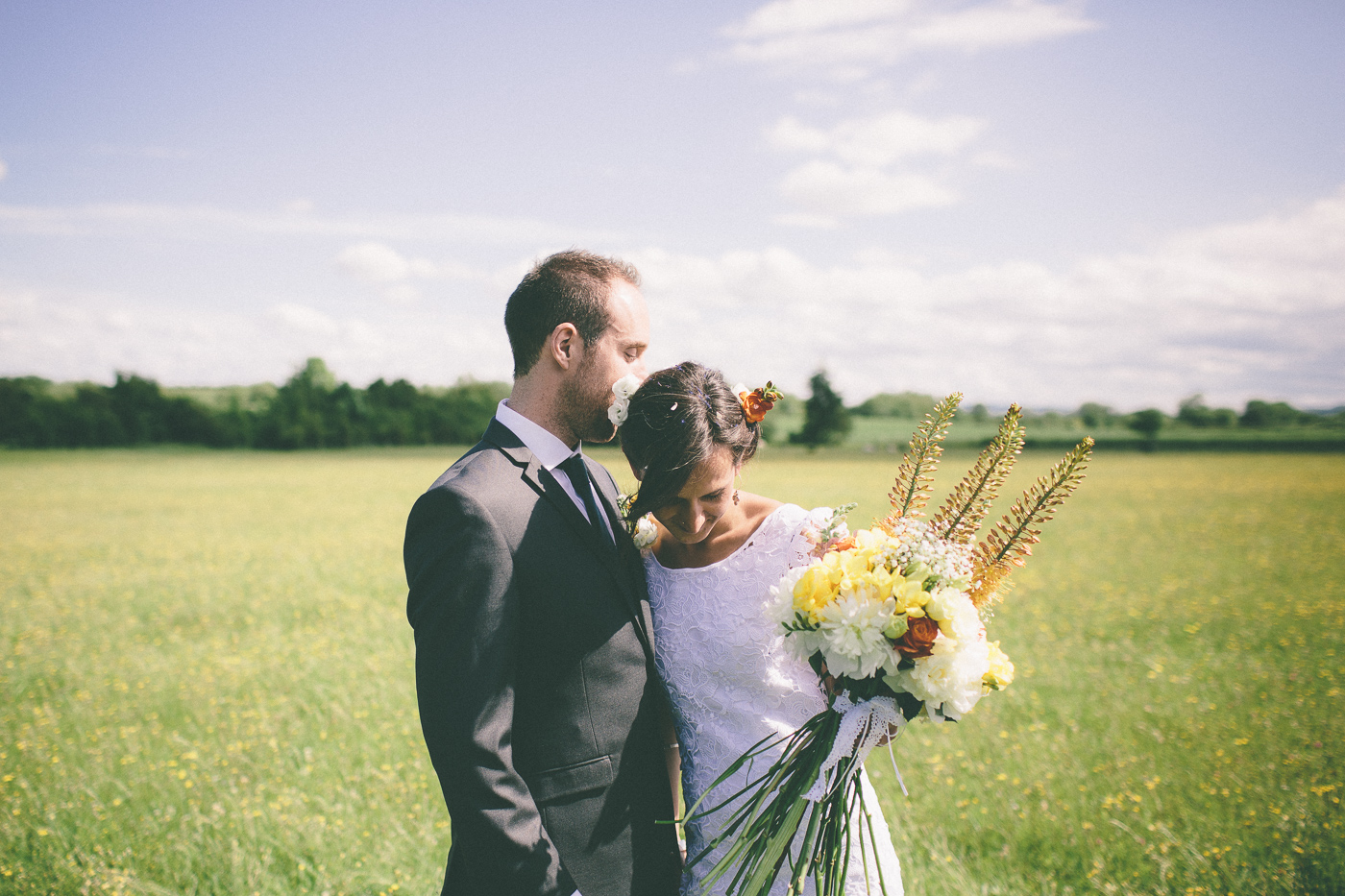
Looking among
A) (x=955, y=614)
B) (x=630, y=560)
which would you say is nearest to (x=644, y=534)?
(x=630, y=560)

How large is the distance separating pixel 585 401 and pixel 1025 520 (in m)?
1.57

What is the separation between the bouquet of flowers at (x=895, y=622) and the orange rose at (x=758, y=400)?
622mm

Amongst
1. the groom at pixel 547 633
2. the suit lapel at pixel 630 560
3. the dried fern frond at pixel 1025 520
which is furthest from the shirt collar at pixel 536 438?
the dried fern frond at pixel 1025 520

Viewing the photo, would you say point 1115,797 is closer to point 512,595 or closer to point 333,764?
point 512,595

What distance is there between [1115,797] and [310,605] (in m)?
11.6

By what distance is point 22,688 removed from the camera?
839cm

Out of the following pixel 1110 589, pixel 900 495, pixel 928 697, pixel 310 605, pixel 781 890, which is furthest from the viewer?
pixel 1110 589

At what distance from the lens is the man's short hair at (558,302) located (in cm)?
268

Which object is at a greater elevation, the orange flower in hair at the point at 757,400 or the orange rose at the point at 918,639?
the orange flower in hair at the point at 757,400

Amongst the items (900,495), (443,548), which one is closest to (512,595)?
(443,548)

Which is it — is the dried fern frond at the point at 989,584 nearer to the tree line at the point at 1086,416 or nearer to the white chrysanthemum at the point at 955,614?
the white chrysanthemum at the point at 955,614

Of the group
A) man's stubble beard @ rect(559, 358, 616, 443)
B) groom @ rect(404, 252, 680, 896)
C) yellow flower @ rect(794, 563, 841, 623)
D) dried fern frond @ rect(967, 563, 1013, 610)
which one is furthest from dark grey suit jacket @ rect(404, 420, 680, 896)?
dried fern frond @ rect(967, 563, 1013, 610)

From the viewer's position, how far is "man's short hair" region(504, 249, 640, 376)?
2680mm

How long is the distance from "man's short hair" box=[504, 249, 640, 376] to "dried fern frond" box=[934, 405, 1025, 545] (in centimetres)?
138
